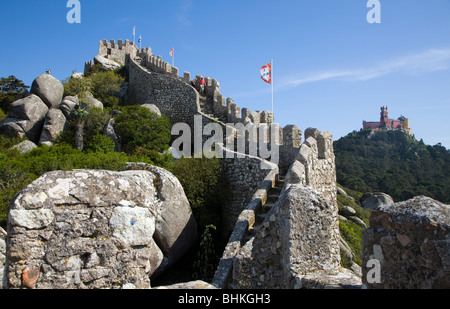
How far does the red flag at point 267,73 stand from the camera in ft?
54.3

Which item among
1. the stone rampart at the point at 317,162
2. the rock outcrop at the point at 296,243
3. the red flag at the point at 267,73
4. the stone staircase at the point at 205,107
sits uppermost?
the red flag at the point at 267,73

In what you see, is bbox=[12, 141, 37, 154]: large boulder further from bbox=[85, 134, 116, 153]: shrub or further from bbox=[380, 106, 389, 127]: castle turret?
bbox=[380, 106, 389, 127]: castle turret

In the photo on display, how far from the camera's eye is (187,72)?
75.5ft

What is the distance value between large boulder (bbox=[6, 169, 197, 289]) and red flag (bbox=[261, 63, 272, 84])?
13883mm

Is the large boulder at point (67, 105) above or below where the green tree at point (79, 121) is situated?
above

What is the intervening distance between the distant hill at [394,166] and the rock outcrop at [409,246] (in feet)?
114

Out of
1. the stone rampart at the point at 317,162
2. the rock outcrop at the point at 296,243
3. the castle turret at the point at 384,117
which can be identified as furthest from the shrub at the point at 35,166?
the castle turret at the point at 384,117

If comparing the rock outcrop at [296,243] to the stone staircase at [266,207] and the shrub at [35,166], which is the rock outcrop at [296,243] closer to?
the stone staircase at [266,207]

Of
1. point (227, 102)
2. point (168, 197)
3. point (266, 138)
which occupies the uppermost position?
point (227, 102)

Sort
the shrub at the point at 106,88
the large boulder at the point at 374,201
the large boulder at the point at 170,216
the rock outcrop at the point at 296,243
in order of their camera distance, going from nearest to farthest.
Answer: the rock outcrop at the point at 296,243 → the large boulder at the point at 170,216 → the shrub at the point at 106,88 → the large boulder at the point at 374,201

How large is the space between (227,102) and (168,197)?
378 inches
